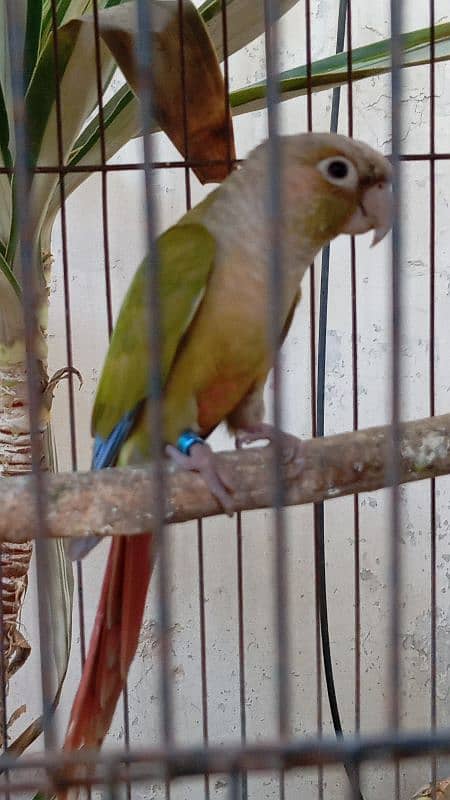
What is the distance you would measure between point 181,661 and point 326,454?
0.89 metres

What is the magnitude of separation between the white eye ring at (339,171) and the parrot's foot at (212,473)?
0.24m

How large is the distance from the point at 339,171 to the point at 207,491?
0.28 m

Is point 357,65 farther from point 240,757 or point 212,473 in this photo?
point 240,757

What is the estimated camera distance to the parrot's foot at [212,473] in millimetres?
569

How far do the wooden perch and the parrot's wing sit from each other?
81 millimetres

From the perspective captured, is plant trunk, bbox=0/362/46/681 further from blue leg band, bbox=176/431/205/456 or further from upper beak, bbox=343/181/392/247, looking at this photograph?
upper beak, bbox=343/181/392/247

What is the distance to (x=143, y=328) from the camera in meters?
0.63

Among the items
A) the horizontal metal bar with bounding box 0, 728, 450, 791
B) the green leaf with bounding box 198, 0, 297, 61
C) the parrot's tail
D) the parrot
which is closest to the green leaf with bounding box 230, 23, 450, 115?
the green leaf with bounding box 198, 0, 297, 61

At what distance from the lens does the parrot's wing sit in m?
0.63

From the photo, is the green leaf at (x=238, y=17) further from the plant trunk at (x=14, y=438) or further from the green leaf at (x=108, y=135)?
the plant trunk at (x=14, y=438)

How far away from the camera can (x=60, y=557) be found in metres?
0.82

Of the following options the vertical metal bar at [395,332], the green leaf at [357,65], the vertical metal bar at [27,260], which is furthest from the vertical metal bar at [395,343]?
the green leaf at [357,65]

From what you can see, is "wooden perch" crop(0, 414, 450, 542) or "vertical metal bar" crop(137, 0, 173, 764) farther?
"wooden perch" crop(0, 414, 450, 542)

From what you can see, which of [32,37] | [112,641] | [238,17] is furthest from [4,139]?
[112,641]
